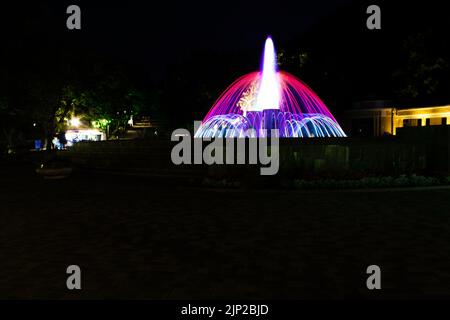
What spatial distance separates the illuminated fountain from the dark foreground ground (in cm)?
1105

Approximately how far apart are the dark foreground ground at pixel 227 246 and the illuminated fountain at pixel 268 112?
11046 millimetres

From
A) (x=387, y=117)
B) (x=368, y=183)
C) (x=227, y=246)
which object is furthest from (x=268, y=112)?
(x=387, y=117)

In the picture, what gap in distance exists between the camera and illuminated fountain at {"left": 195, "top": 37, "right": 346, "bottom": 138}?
23125 millimetres

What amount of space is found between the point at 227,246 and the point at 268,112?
15569 mm

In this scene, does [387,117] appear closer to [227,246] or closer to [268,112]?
[268,112]

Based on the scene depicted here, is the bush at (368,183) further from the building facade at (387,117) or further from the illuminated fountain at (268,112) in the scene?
the building facade at (387,117)

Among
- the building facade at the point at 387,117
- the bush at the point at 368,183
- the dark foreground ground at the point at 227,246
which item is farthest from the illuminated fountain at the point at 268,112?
the building facade at the point at 387,117

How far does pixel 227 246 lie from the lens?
6938mm

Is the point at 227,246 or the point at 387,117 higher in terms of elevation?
the point at 387,117

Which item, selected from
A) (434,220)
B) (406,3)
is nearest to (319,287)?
(434,220)

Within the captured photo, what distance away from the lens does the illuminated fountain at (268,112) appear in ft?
75.9

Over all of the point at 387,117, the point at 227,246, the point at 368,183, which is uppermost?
the point at 387,117

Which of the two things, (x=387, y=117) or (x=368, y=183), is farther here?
(x=387, y=117)

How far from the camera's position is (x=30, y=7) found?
107ft
